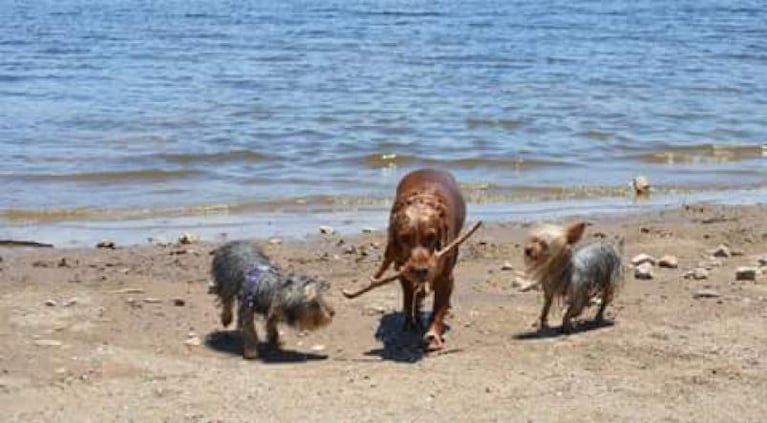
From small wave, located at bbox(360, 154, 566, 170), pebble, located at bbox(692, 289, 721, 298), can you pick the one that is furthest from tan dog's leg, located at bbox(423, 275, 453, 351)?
small wave, located at bbox(360, 154, 566, 170)

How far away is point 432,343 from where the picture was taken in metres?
8.48

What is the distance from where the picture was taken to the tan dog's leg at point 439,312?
8.50 meters

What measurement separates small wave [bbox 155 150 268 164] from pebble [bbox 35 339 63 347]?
311 inches

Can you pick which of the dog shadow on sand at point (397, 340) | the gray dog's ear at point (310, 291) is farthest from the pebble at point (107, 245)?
the gray dog's ear at point (310, 291)

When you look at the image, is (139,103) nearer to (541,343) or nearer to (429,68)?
(429,68)

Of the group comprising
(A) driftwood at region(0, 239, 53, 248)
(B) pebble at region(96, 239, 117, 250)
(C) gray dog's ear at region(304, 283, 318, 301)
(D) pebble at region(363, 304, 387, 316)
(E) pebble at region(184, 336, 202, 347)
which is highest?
(C) gray dog's ear at region(304, 283, 318, 301)

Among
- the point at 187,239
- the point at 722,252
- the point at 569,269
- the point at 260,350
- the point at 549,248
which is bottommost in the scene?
the point at 260,350

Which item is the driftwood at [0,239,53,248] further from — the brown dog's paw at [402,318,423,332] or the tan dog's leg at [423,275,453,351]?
the tan dog's leg at [423,275,453,351]

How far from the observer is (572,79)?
83.4 feet

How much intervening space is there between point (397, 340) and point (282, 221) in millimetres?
4476

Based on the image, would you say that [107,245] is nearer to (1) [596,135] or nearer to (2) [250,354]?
(2) [250,354]

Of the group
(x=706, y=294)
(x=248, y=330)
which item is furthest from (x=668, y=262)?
(x=248, y=330)

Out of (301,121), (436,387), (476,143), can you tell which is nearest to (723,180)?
(476,143)

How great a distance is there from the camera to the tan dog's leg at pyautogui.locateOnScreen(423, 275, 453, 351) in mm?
8500
